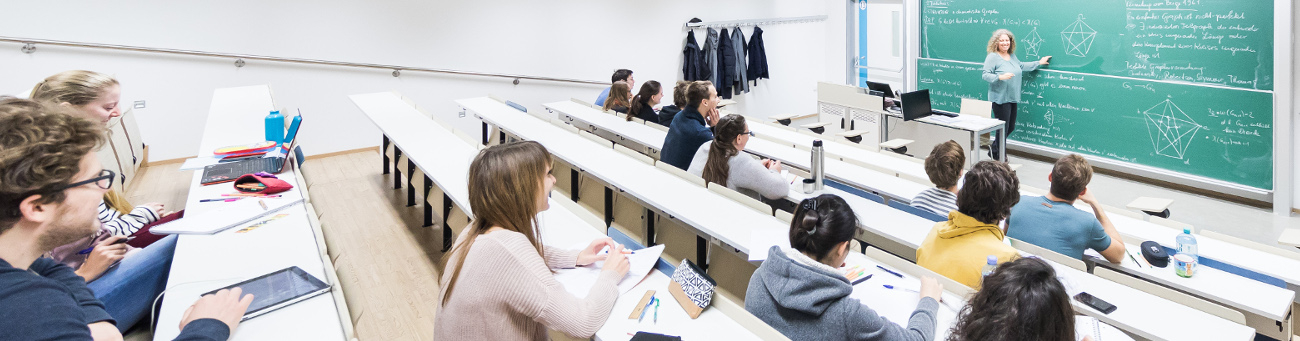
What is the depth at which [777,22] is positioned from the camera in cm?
991

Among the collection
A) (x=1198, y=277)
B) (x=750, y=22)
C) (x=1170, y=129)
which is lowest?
(x=1198, y=277)

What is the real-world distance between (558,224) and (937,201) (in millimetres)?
1683

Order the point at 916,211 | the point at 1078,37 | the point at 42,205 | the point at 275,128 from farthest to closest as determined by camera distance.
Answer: the point at 1078,37, the point at 275,128, the point at 916,211, the point at 42,205

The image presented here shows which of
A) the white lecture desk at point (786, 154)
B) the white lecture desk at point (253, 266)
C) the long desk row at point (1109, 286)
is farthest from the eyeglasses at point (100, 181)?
the white lecture desk at point (786, 154)

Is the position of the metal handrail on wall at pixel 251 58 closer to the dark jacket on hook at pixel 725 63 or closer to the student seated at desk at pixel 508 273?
the dark jacket on hook at pixel 725 63

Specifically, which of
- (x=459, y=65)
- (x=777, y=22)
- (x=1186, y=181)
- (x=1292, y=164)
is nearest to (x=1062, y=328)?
(x=1292, y=164)

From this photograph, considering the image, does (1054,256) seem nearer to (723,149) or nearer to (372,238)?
(723,149)

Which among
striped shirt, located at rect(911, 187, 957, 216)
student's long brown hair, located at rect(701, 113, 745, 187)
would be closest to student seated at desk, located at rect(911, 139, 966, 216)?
striped shirt, located at rect(911, 187, 957, 216)

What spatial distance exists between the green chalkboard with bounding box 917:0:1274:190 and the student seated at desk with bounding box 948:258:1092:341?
5381 mm

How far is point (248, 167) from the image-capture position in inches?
135

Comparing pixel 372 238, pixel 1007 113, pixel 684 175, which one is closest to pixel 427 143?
pixel 372 238

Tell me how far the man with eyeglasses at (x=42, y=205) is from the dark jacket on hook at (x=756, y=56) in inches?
344

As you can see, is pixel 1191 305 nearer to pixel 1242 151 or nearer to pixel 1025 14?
pixel 1242 151

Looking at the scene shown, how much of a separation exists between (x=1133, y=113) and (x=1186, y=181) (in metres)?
0.69
